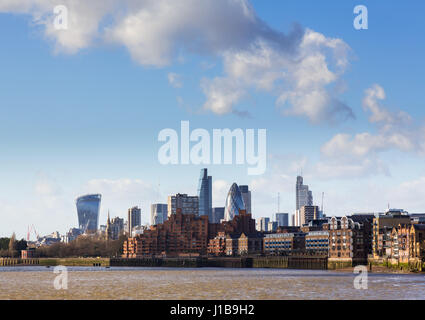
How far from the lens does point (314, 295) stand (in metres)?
106

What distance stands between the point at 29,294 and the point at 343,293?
49144mm
